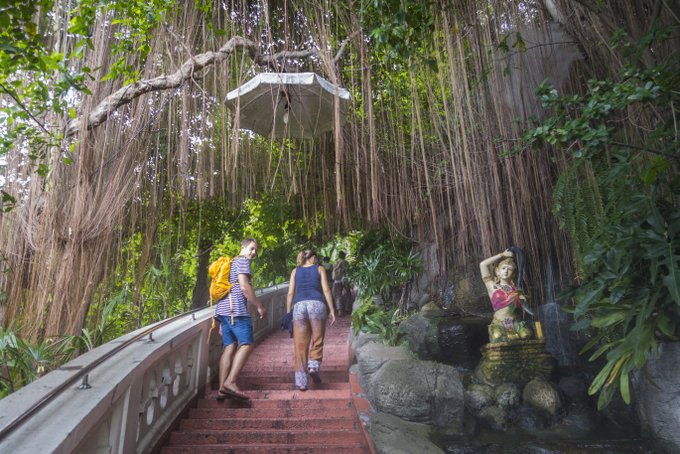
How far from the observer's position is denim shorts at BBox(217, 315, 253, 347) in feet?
10.7

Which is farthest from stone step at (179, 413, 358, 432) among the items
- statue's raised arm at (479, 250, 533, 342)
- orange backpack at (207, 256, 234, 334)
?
statue's raised arm at (479, 250, 533, 342)

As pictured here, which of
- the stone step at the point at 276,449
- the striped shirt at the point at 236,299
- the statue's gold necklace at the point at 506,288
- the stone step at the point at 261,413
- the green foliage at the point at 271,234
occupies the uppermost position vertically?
the green foliage at the point at 271,234

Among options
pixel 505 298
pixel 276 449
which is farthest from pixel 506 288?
pixel 276 449

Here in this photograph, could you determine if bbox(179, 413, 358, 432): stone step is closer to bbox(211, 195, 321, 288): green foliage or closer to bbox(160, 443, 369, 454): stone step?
bbox(160, 443, 369, 454): stone step

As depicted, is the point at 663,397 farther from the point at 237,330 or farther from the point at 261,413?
the point at 237,330

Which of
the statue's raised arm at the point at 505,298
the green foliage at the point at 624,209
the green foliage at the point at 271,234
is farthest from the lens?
the green foliage at the point at 271,234

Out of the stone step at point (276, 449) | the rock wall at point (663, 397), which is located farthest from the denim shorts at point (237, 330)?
the rock wall at point (663, 397)

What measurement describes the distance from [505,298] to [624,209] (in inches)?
71.8

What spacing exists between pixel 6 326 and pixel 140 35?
218 centimetres

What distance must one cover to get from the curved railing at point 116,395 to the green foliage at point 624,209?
228cm

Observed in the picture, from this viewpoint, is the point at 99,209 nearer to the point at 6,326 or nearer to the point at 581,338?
the point at 6,326

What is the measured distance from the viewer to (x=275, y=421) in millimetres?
3104

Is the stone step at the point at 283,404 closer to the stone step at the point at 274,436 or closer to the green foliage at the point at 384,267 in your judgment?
the stone step at the point at 274,436

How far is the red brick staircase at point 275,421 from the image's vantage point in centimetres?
276
